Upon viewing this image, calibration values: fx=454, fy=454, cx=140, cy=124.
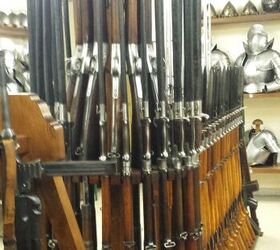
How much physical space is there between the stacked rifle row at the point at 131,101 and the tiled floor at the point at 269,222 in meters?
1.54

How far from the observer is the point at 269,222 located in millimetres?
3555

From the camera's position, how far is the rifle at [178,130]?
1577 millimetres

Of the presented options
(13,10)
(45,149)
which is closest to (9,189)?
(45,149)

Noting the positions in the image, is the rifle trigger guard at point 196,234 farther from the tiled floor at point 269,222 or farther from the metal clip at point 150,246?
the tiled floor at point 269,222

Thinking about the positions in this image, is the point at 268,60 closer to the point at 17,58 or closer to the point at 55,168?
the point at 17,58

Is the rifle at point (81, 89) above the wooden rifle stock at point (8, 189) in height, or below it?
above

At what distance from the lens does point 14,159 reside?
0.90 m

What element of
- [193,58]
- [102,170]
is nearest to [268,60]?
[193,58]

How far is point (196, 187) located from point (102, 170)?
0.65 metres

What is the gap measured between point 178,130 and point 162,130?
110mm

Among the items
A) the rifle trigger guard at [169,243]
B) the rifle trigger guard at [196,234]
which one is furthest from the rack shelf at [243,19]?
the rifle trigger guard at [169,243]

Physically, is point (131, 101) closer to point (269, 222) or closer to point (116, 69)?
point (116, 69)

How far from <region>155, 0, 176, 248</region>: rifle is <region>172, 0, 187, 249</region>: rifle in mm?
40

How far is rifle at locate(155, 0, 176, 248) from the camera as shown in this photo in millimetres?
1519
